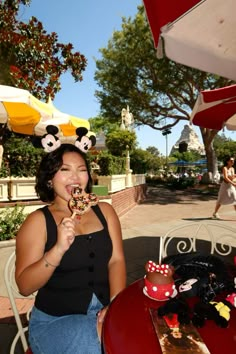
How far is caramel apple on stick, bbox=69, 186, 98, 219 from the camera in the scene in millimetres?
1537

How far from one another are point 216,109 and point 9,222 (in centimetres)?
473

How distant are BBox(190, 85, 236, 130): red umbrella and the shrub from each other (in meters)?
4.33

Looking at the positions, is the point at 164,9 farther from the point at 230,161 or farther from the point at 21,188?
the point at 230,161

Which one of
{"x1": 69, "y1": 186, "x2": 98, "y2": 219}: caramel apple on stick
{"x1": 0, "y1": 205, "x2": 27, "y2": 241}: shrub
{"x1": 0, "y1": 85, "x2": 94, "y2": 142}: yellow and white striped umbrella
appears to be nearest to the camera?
{"x1": 69, "y1": 186, "x2": 98, "y2": 219}: caramel apple on stick

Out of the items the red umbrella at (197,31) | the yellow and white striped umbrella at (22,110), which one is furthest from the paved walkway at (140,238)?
the red umbrella at (197,31)

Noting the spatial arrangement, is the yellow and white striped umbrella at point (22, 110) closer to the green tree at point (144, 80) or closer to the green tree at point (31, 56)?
the green tree at point (31, 56)

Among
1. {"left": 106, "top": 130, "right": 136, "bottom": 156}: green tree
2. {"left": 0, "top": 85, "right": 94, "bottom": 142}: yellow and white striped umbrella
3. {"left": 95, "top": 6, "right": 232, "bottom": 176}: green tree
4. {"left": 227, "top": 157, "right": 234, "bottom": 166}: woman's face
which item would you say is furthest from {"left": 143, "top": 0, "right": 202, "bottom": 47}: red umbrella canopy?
{"left": 95, "top": 6, "right": 232, "bottom": 176}: green tree

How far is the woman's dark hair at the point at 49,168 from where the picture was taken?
6.36 feet

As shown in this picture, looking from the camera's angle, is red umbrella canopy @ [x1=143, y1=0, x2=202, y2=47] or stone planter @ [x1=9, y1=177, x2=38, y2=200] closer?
red umbrella canopy @ [x1=143, y1=0, x2=202, y2=47]

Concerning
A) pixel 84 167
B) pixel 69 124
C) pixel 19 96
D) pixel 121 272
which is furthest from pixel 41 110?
pixel 121 272

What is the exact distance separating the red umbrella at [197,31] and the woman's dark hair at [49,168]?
3.36ft

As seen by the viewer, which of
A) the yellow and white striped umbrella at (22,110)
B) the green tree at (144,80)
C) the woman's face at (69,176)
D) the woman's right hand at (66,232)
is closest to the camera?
the woman's right hand at (66,232)

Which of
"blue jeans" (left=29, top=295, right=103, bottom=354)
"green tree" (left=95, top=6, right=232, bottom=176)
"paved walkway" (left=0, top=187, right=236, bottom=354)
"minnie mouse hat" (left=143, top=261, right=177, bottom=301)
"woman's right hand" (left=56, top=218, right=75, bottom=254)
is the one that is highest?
"green tree" (left=95, top=6, right=232, bottom=176)

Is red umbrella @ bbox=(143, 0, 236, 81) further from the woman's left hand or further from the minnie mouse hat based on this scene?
the woman's left hand
